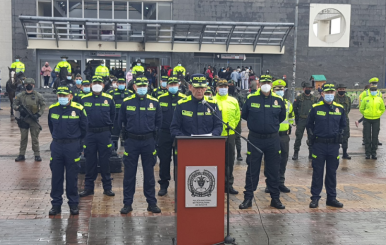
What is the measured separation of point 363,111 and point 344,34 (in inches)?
966

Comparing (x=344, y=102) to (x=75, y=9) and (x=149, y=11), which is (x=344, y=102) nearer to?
(x=149, y=11)

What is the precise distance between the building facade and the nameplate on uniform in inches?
1062

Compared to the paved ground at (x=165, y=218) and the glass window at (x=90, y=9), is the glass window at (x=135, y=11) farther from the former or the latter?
the paved ground at (x=165, y=218)

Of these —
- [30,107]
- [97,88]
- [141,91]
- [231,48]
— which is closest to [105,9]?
[231,48]

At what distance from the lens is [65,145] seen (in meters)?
8.14

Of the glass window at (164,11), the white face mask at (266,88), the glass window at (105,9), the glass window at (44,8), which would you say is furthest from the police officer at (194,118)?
the glass window at (44,8)

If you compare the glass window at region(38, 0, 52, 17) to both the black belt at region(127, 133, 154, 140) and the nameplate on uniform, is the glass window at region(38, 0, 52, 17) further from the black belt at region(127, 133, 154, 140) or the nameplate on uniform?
the nameplate on uniform

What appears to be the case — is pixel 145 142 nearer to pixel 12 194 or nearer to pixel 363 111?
pixel 12 194

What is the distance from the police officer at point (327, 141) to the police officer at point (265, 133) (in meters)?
0.73

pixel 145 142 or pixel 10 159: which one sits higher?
pixel 145 142

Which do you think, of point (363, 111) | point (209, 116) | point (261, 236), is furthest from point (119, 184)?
point (363, 111)

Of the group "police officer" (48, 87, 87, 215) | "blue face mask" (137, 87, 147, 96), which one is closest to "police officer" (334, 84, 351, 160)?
"blue face mask" (137, 87, 147, 96)

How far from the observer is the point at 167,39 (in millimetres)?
33250

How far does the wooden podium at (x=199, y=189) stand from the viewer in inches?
235
